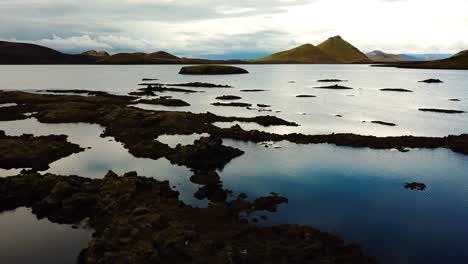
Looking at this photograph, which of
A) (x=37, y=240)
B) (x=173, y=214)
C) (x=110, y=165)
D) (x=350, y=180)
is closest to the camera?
(x=37, y=240)

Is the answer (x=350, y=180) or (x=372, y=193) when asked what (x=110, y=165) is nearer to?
(x=350, y=180)

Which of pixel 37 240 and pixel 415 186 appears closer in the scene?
pixel 37 240

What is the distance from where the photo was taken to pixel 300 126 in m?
75.9

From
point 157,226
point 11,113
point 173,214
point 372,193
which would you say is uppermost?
point 11,113

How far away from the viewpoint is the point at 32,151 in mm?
52406

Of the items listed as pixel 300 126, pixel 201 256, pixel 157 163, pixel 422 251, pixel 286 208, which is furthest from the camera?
pixel 300 126

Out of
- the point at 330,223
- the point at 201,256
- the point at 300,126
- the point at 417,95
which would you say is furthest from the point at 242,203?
the point at 417,95

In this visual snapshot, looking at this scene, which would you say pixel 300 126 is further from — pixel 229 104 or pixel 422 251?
pixel 422 251

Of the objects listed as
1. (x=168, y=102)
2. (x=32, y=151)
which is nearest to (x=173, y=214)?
(x=32, y=151)

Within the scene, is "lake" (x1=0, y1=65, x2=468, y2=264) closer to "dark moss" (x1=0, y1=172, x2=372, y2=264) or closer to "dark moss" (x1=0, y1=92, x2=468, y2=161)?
"dark moss" (x1=0, y1=172, x2=372, y2=264)

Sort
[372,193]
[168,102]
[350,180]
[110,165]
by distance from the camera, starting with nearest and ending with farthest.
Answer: [372,193]
[350,180]
[110,165]
[168,102]

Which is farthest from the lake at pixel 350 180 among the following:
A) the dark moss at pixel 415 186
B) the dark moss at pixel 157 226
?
the dark moss at pixel 157 226

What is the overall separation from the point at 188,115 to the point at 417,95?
99.2m

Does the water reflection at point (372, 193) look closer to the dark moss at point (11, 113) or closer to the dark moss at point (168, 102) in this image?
the dark moss at point (168, 102)
